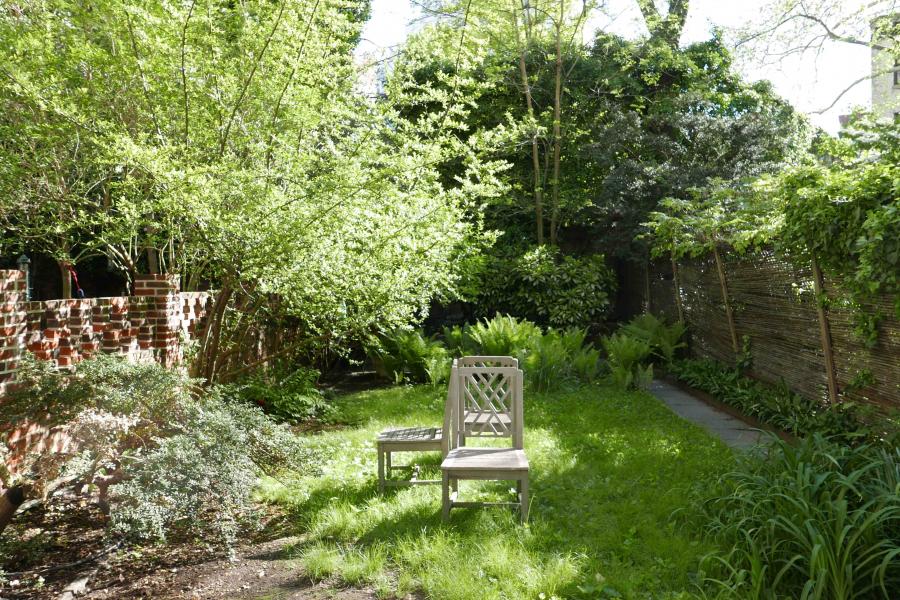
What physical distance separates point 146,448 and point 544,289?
9740 millimetres

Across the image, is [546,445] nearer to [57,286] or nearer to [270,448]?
[270,448]

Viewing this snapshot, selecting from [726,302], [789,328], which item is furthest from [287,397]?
[726,302]

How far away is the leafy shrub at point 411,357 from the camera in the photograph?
10.3m

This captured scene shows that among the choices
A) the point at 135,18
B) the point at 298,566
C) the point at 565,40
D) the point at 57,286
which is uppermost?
the point at 565,40

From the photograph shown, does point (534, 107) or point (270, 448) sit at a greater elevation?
point (534, 107)

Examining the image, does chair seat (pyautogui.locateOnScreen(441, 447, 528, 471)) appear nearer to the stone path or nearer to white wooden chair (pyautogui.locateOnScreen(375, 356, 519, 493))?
white wooden chair (pyautogui.locateOnScreen(375, 356, 519, 493))

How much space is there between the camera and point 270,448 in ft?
15.1

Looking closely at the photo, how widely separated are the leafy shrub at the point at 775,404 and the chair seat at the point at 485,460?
2.67 m

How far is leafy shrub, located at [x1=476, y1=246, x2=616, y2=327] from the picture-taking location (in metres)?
13.1

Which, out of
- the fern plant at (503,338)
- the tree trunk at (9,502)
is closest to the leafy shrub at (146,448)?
the tree trunk at (9,502)

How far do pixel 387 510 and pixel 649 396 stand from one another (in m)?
5.28

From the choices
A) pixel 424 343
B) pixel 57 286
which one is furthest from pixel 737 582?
pixel 57 286

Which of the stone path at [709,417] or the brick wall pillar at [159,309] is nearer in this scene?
the brick wall pillar at [159,309]

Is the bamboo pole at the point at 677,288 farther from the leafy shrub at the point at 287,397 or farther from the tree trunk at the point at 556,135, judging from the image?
the leafy shrub at the point at 287,397
